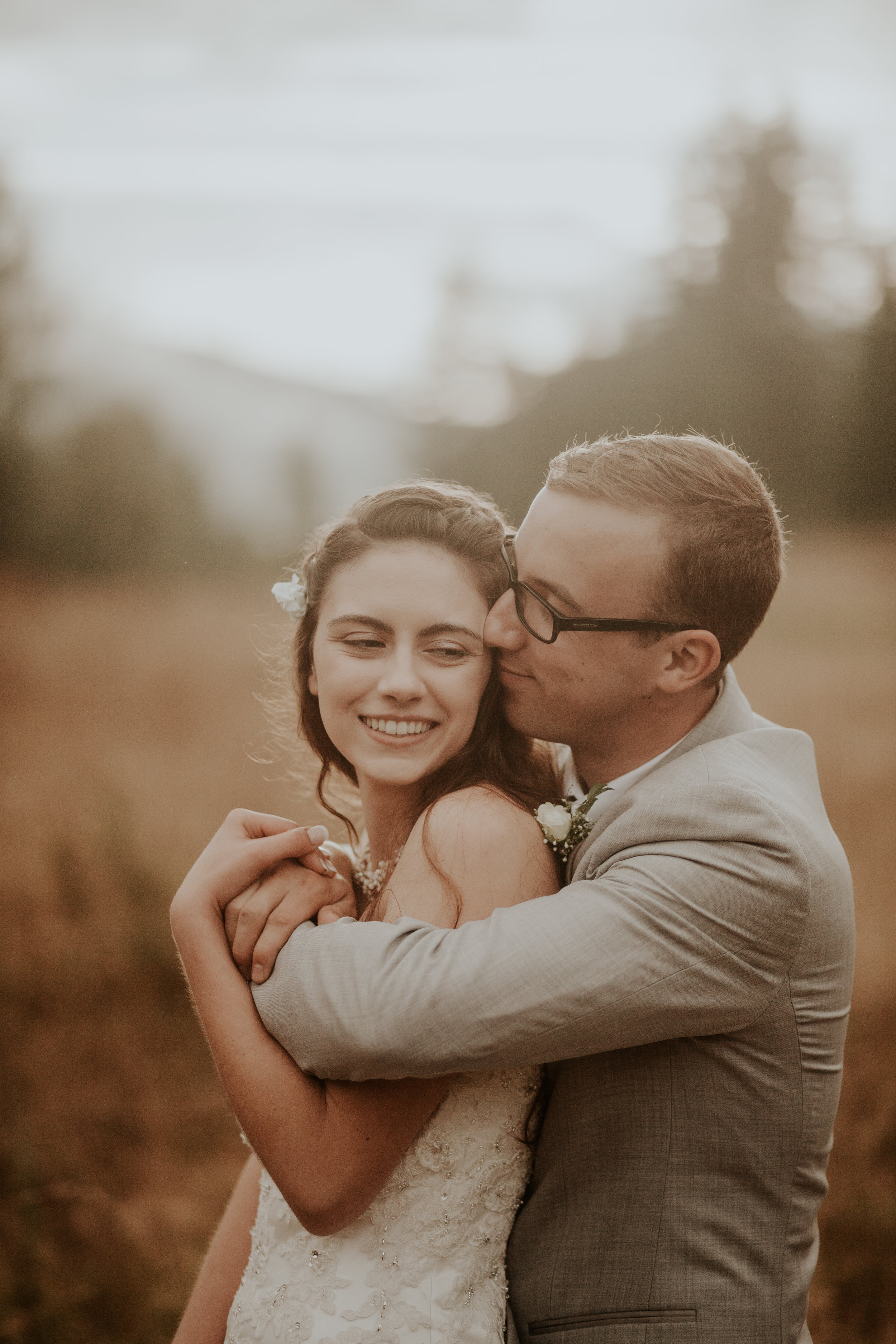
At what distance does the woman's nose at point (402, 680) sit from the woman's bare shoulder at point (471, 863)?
0.81ft

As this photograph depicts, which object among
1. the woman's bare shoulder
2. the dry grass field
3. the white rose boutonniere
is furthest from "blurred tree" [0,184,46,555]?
the white rose boutonniere

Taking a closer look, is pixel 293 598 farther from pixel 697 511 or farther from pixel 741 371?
pixel 741 371

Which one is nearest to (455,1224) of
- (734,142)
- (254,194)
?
(734,142)

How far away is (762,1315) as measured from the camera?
1.70 metres

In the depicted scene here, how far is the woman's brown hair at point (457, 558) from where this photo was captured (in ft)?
6.97

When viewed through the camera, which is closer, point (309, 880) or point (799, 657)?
point (309, 880)

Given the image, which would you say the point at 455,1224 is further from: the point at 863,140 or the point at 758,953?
the point at 863,140

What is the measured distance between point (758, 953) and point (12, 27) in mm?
7109

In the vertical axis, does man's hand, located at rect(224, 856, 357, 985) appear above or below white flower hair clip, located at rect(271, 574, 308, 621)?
below

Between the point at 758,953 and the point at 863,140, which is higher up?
the point at 863,140

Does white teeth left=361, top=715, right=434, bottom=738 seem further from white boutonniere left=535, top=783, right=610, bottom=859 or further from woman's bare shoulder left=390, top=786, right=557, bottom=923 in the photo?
white boutonniere left=535, top=783, right=610, bottom=859

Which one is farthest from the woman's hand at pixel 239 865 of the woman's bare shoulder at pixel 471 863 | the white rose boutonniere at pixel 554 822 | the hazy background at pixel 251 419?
the hazy background at pixel 251 419

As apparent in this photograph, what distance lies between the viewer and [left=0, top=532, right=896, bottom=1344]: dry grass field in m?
4.35

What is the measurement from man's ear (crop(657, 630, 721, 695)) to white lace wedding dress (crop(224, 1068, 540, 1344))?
88 centimetres
